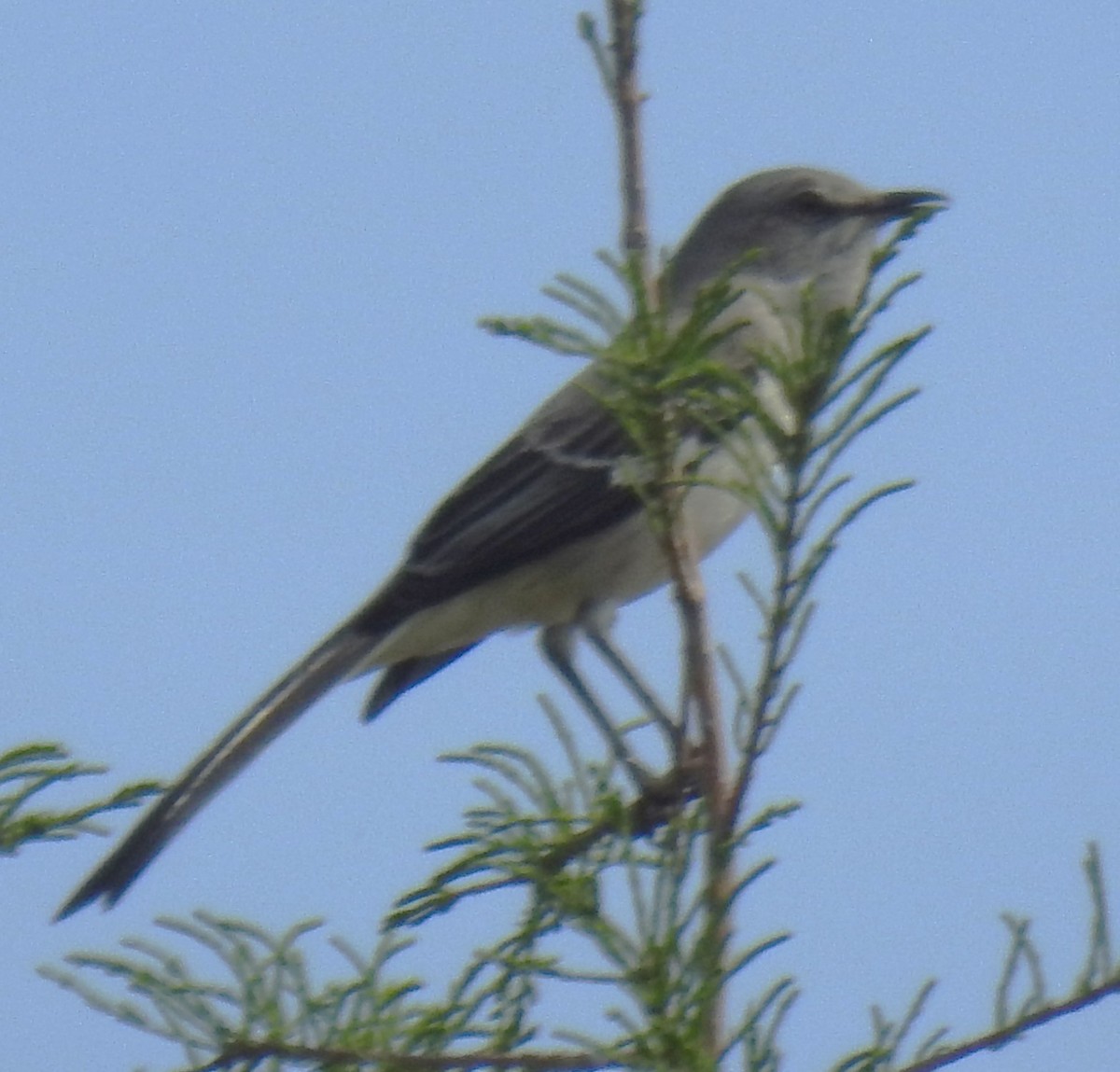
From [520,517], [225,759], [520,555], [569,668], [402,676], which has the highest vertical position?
[520,517]

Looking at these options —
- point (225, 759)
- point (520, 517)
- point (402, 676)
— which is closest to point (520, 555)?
point (520, 517)

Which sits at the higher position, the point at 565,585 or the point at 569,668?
the point at 565,585

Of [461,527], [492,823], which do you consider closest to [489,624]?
[461,527]

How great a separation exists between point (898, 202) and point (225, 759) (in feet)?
10.8

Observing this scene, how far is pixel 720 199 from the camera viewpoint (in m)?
7.22

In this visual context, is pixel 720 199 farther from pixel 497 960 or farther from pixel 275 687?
pixel 497 960

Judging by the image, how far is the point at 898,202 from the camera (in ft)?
21.7

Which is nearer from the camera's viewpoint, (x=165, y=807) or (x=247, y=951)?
(x=247, y=951)

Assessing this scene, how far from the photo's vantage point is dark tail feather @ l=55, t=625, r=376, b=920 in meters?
4.16

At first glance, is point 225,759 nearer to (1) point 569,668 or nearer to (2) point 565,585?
(2) point 565,585

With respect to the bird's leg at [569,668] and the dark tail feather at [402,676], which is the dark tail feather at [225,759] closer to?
the dark tail feather at [402,676]

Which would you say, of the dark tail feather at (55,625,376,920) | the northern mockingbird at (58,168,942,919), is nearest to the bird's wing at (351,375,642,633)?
the northern mockingbird at (58,168,942,919)

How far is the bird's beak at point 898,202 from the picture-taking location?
657cm

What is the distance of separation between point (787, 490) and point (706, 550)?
2.64m
